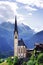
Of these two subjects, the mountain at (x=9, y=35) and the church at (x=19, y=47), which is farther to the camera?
the mountain at (x=9, y=35)

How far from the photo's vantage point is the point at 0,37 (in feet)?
118

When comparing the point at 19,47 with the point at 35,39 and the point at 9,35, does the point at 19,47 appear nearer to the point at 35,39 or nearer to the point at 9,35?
the point at 35,39

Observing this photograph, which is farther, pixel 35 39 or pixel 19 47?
pixel 35 39

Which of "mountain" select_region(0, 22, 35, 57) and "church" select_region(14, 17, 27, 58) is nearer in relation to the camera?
"church" select_region(14, 17, 27, 58)

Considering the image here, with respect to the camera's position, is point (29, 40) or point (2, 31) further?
point (2, 31)

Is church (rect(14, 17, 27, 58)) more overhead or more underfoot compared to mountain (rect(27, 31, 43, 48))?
more underfoot

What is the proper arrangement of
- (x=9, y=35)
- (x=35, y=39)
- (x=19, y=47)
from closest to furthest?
(x=19, y=47)
(x=35, y=39)
(x=9, y=35)

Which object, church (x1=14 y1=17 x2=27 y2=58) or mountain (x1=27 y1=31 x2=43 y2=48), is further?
mountain (x1=27 y1=31 x2=43 y2=48)

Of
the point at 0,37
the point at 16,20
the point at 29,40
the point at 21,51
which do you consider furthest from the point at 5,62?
the point at 0,37

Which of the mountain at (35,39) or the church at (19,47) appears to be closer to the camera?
the church at (19,47)

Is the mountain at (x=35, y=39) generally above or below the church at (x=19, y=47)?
above

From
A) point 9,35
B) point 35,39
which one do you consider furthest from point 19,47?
point 9,35

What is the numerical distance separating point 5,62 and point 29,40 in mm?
5068

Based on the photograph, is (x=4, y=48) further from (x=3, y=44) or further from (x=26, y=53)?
(x=26, y=53)
